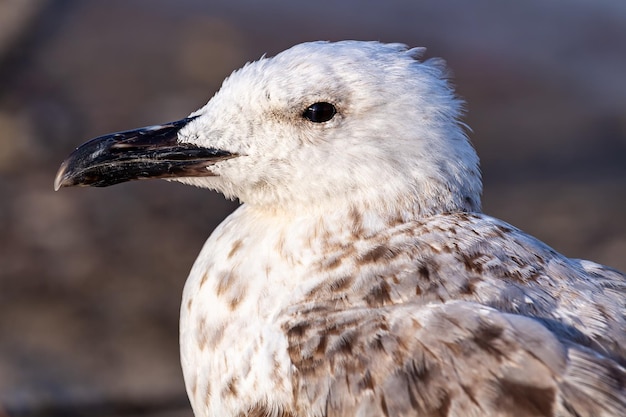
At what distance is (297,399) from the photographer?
8.93ft

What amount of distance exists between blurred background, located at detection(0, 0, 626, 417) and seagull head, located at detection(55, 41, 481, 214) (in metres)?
2.48

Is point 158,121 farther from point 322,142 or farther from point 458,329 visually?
point 458,329

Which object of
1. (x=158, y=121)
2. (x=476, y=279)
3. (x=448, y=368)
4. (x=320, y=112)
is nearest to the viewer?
(x=448, y=368)

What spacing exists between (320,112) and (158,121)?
540cm

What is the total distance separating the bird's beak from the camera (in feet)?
10.4

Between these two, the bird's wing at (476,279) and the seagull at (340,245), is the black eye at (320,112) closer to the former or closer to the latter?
the seagull at (340,245)

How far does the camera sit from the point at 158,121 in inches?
326

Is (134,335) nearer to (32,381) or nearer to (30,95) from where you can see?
(32,381)

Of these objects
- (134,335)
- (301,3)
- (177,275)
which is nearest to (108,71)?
(301,3)

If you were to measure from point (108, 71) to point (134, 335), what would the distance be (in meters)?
4.66

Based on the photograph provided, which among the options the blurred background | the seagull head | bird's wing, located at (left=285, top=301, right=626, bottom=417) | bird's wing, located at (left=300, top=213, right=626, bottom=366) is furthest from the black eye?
the blurred background

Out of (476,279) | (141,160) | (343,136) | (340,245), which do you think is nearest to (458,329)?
(476,279)

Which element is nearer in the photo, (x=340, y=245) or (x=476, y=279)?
(x=476, y=279)

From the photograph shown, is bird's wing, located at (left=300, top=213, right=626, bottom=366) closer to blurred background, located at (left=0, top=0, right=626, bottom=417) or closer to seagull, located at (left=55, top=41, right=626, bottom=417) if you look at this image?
seagull, located at (left=55, top=41, right=626, bottom=417)
